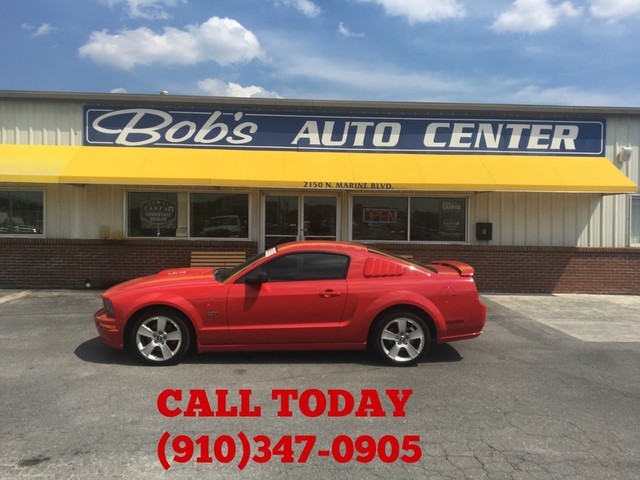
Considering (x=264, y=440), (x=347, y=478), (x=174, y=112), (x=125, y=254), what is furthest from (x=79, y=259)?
(x=347, y=478)

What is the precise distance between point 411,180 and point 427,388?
19.2 ft

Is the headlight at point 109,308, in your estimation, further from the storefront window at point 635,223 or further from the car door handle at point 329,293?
the storefront window at point 635,223

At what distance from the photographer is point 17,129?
1076cm

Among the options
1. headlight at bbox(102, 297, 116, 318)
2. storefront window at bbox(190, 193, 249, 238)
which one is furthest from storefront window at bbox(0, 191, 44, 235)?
headlight at bbox(102, 297, 116, 318)

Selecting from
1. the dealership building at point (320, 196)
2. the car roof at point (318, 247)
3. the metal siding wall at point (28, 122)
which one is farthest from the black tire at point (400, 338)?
the metal siding wall at point (28, 122)

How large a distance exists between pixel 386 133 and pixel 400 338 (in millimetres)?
6814

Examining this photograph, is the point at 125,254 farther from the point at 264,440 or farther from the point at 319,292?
the point at 264,440

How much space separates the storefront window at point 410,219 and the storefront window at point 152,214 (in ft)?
13.8

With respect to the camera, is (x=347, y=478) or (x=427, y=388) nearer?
(x=347, y=478)

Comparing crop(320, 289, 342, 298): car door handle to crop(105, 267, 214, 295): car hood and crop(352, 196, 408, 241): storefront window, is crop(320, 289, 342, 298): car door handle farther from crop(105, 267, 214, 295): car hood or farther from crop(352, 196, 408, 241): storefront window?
crop(352, 196, 408, 241): storefront window

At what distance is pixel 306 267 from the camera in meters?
5.57

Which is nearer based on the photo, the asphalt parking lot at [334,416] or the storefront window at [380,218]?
the asphalt parking lot at [334,416]

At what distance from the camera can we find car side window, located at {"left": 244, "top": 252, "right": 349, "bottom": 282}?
217 inches

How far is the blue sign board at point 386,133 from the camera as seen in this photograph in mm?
10969
